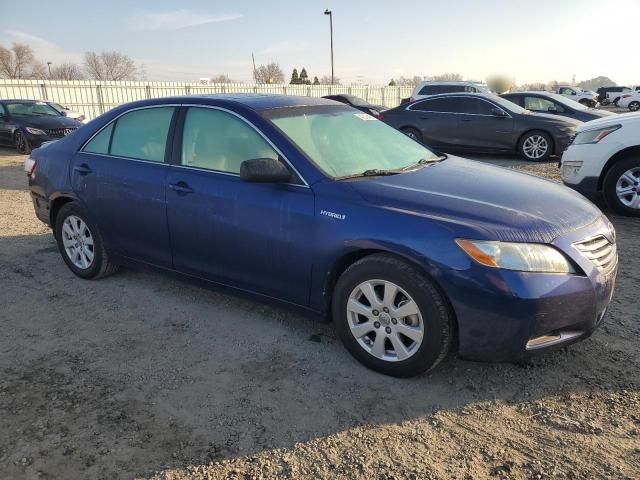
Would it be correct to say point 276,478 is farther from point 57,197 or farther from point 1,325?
point 57,197

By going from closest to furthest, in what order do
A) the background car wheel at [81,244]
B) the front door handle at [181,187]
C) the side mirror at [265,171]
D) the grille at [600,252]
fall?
1. the grille at [600,252]
2. the side mirror at [265,171]
3. the front door handle at [181,187]
4. the background car wheel at [81,244]

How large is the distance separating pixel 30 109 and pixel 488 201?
15.1m

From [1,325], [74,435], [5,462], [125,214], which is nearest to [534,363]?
[74,435]

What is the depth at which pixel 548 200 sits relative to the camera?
10.4ft

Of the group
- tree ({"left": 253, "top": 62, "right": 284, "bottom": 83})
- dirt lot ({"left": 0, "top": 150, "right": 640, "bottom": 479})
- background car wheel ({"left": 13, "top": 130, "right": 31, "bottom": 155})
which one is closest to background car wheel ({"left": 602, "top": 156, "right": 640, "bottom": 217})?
dirt lot ({"left": 0, "top": 150, "right": 640, "bottom": 479})

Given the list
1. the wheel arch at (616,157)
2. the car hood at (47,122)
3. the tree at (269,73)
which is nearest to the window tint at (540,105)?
the wheel arch at (616,157)

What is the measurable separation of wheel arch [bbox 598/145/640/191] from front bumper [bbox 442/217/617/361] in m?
4.10

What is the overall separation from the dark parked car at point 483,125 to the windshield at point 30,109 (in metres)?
9.77

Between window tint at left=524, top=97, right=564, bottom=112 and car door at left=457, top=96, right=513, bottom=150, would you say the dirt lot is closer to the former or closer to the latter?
car door at left=457, top=96, right=513, bottom=150

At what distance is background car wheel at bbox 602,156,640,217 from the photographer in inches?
241

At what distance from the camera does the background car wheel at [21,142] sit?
44.0 feet

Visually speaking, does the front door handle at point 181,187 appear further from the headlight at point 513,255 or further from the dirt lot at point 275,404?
the headlight at point 513,255

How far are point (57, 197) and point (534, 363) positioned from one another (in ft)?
13.7

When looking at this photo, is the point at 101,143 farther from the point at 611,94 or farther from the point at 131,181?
the point at 611,94
